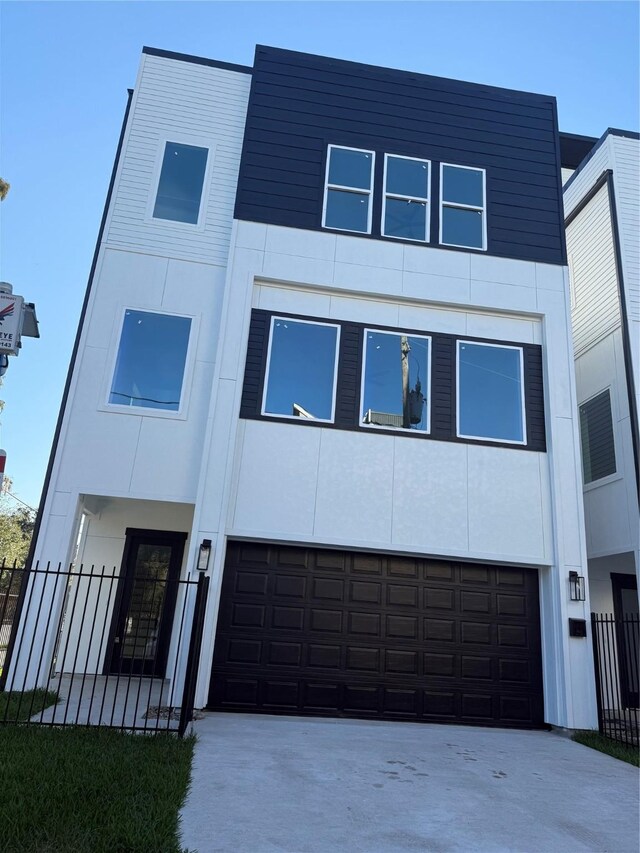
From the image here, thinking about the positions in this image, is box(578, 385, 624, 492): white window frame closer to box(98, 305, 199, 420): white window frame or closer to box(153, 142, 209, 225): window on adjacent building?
box(98, 305, 199, 420): white window frame

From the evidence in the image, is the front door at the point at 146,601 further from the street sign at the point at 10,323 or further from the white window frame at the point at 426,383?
the street sign at the point at 10,323

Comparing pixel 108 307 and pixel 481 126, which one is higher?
pixel 481 126

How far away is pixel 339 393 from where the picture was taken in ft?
28.7

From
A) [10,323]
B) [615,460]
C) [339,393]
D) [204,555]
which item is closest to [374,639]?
[204,555]

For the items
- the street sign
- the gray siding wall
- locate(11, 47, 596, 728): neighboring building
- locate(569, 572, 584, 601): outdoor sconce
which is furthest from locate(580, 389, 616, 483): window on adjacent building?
the street sign

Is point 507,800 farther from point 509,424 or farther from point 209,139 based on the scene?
point 209,139

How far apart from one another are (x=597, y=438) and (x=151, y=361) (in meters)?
7.86

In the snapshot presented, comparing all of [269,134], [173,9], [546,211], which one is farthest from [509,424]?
[173,9]

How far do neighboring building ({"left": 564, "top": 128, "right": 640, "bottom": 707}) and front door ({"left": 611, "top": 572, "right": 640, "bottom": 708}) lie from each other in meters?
0.02

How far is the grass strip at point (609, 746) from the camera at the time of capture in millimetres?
6414

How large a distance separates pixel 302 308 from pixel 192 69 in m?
4.67

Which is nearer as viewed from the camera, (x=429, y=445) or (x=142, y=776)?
(x=142, y=776)

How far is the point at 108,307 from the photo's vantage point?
28.8 ft

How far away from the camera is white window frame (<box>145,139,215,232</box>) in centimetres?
930
